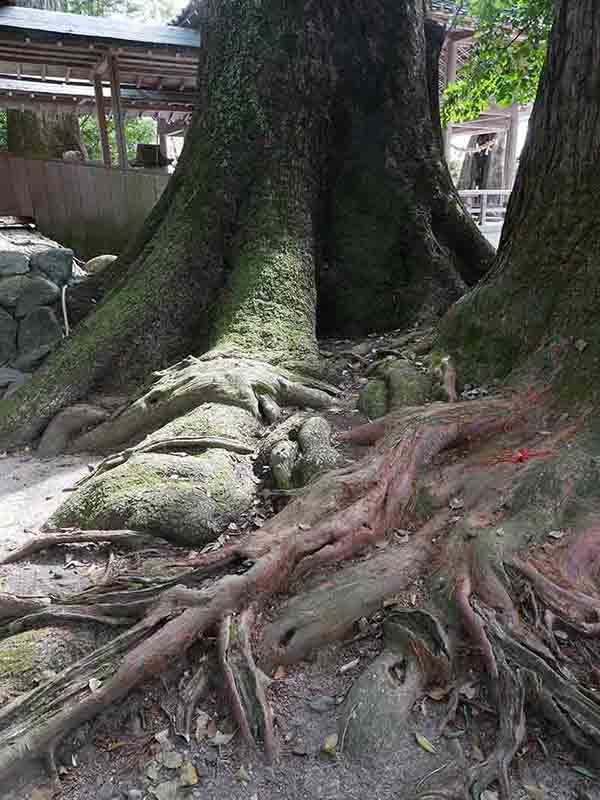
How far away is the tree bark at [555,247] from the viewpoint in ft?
11.3

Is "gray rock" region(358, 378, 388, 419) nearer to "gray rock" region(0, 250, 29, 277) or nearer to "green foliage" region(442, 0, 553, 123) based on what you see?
"green foliage" region(442, 0, 553, 123)

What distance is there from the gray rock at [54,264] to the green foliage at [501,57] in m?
5.59

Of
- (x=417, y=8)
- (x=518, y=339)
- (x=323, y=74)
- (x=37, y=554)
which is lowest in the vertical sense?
(x=37, y=554)

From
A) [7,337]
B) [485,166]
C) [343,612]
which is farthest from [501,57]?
[485,166]

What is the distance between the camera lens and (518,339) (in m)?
3.91

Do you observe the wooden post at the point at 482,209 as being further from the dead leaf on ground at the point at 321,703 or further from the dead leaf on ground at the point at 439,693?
the dead leaf on ground at the point at 321,703

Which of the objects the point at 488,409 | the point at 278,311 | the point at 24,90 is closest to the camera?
the point at 488,409

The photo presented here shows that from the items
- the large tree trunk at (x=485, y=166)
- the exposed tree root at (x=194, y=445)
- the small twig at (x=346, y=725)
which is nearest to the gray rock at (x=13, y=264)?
the exposed tree root at (x=194, y=445)

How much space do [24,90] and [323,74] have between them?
36.4 ft

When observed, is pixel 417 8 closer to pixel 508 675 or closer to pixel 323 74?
pixel 323 74

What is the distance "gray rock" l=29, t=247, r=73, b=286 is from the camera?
806 centimetres

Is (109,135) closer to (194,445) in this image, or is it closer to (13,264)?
(13,264)

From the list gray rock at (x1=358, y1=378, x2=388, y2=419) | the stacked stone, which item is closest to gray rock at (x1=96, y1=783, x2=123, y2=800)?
gray rock at (x1=358, y1=378, x2=388, y2=419)

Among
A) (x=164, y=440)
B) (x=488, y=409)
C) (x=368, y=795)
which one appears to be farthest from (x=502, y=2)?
(x=368, y=795)
